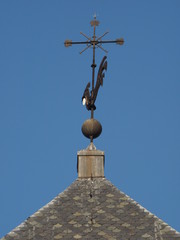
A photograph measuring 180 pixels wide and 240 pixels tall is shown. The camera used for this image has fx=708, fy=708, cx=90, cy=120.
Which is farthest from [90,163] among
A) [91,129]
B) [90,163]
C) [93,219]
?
[93,219]

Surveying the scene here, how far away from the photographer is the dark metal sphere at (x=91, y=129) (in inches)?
715

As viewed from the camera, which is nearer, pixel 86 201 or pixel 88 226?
pixel 88 226

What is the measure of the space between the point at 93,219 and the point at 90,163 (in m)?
2.24

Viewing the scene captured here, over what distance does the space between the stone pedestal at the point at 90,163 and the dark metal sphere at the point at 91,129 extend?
1.99 feet

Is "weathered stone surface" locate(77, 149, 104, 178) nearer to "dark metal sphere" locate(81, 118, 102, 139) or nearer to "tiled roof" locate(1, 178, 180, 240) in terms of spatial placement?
"tiled roof" locate(1, 178, 180, 240)

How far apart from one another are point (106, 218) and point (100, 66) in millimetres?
4471

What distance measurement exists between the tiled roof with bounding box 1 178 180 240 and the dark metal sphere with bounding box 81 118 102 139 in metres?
1.65

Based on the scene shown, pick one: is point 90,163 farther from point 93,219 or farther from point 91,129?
point 93,219

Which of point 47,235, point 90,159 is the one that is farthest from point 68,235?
point 90,159

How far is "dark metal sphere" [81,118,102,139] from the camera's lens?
59.6ft

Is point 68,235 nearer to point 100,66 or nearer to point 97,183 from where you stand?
point 97,183

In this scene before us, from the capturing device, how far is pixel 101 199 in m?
16.5

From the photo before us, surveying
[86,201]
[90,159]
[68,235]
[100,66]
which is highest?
[100,66]

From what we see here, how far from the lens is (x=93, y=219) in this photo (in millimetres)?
15562
